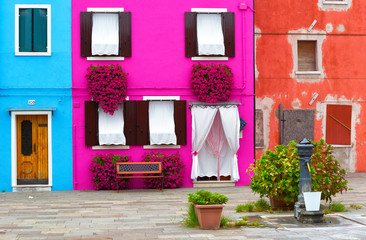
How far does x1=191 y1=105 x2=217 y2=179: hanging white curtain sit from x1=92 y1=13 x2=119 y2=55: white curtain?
320 centimetres

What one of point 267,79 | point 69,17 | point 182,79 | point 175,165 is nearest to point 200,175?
point 175,165

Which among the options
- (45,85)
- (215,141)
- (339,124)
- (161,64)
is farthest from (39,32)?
(339,124)

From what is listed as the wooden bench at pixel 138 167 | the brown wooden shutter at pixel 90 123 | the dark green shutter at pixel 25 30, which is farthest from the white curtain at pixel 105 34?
the wooden bench at pixel 138 167

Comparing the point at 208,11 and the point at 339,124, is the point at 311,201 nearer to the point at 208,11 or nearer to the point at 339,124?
the point at 208,11

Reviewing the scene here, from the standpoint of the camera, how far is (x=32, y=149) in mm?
18312

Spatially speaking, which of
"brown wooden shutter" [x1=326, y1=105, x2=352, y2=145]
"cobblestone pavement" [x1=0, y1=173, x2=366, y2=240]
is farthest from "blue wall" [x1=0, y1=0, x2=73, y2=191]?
"brown wooden shutter" [x1=326, y1=105, x2=352, y2=145]

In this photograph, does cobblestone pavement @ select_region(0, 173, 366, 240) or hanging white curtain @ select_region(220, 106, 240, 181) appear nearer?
cobblestone pavement @ select_region(0, 173, 366, 240)

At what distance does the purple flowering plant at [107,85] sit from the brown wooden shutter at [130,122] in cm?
42

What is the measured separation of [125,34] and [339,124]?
29.2 ft

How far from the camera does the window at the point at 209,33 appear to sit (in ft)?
61.4

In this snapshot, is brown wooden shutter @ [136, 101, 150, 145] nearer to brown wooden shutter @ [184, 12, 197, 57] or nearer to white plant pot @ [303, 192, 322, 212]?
brown wooden shutter @ [184, 12, 197, 57]

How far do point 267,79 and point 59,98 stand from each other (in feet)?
25.3

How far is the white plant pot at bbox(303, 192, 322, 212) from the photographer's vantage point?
11.0 m

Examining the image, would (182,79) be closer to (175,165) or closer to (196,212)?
(175,165)
